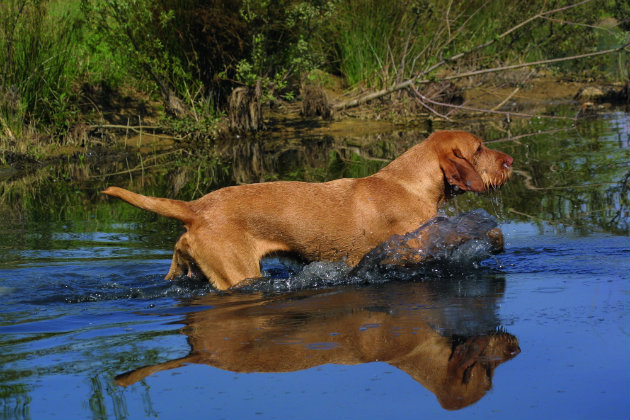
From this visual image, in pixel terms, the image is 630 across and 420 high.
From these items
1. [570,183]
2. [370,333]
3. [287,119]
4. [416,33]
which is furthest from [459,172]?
[416,33]

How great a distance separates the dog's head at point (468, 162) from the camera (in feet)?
21.0

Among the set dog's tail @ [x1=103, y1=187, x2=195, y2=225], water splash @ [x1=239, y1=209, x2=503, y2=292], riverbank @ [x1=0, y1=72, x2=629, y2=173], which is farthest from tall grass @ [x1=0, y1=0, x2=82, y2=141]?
water splash @ [x1=239, y1=209, x2=503, y2=292]

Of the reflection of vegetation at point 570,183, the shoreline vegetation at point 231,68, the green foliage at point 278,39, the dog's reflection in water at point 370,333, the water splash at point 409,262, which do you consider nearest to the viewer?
the dog's reflection in water at point 370,333

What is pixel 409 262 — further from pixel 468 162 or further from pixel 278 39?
pixel 278 39

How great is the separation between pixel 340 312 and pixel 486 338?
3.57ft

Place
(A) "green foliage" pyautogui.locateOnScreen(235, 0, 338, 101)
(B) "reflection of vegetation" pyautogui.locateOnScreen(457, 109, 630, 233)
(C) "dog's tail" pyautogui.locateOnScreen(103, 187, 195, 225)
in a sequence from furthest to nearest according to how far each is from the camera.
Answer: (A) "green foliage" pyautogui.locateOnScreen(235, 0, 338, 101) < (B) "reflection of vegetation" pyautogui.locateOnScreen(457, 109, 630, 233) < (C) "dog's tail" pyautogui.locateOnScreen(103, 187, 195, 225)

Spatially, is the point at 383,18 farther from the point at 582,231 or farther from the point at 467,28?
the point at 582,231

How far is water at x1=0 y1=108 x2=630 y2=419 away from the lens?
381 cm

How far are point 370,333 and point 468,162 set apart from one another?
221cm

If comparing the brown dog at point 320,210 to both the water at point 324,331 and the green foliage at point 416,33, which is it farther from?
the green foliage at point 416,33

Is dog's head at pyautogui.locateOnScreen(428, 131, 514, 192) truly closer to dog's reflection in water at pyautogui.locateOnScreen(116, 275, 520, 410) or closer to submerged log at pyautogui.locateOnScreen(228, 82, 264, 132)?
dog's reflection in water at pyautogui.locateOnScreen(116, 275, 520, 410)

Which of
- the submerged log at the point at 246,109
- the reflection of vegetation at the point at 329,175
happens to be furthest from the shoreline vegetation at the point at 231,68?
the reflection of vegetation at the point at 329,175

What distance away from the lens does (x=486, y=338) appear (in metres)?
4.52

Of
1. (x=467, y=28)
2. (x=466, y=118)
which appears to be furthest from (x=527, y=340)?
(x=467, y=28)
